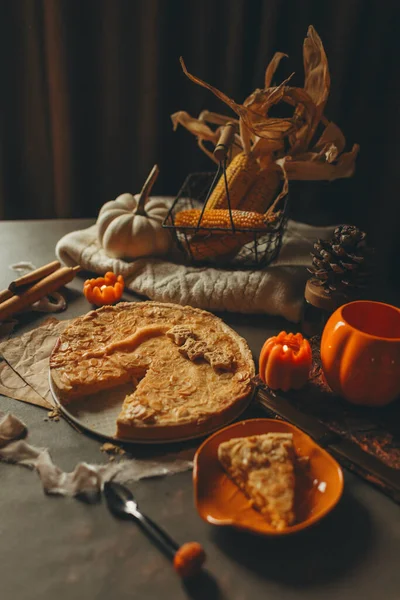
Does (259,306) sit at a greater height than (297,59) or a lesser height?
lesser

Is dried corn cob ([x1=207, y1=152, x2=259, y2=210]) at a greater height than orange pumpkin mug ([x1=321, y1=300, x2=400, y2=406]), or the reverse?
dried corn cob ([x1=207, y1=152, x2=259, y2=210])

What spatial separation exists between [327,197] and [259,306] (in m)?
0.91

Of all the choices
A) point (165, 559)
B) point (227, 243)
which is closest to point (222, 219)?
point (227, 243)

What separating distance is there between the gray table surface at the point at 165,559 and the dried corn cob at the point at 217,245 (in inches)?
28.0

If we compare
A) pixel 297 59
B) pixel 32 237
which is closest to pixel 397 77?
pixel 297 59

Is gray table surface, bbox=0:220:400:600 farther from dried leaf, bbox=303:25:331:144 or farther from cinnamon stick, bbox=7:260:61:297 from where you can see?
dried leaf, bbox=303:25:331:144

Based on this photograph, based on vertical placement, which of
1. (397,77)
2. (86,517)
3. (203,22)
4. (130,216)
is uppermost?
(203,22)

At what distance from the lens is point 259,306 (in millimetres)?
1312

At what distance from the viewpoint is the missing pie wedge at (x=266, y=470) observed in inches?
28.6

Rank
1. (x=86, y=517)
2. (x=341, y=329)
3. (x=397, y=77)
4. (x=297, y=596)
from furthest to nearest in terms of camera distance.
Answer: (x=397, y=77), (x=341, y=329), (x=86, y=517), (x=297, y=596)

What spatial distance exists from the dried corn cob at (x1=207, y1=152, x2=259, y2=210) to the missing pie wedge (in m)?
0.80

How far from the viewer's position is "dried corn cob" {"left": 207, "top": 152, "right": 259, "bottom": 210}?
4.81 feet

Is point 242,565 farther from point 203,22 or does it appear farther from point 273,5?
point 203,22

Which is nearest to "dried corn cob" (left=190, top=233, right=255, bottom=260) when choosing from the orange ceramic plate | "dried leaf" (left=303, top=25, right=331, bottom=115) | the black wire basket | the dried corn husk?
the black wire basket
